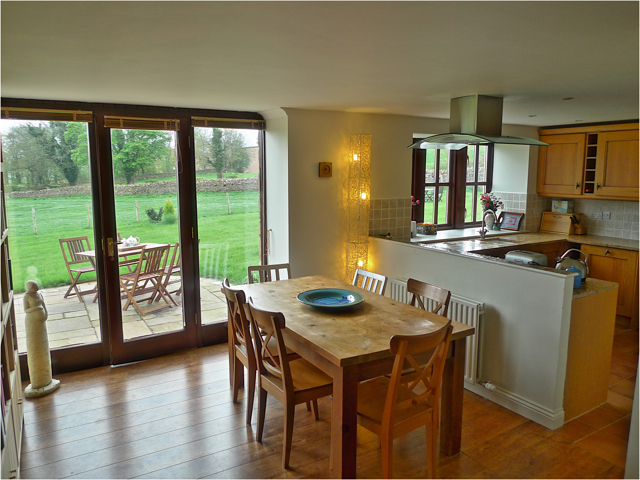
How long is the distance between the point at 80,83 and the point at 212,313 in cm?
244

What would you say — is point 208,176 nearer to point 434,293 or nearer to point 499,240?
point 434,293

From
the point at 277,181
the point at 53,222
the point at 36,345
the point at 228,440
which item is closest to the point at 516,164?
the point at 277,181

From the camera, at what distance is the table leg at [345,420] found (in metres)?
2.25

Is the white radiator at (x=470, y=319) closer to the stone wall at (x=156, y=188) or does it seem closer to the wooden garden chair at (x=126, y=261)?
the stone wall at (x=156, y=188)

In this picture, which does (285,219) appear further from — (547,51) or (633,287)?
(633,287)

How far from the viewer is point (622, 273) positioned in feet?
16.2

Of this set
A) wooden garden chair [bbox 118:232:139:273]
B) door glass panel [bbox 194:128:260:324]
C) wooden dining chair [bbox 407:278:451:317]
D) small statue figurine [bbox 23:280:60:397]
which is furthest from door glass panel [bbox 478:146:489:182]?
small statue figurine [bbox 23:280:60:397]

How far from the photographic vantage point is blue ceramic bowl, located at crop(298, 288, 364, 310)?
2940 mm

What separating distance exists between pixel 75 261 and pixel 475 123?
11.5 ft

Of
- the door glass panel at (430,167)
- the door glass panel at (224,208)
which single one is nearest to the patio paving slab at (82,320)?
the door glass panel at (224,208)

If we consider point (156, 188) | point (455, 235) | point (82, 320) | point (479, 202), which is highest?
point (156, 188)

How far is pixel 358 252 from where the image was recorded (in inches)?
182

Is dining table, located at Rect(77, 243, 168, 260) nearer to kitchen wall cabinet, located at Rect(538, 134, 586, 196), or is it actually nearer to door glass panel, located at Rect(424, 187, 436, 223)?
door glass panel, located at Rect(424, 187, 436, 223)

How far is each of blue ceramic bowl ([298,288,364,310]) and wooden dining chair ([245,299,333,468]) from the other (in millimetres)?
392
